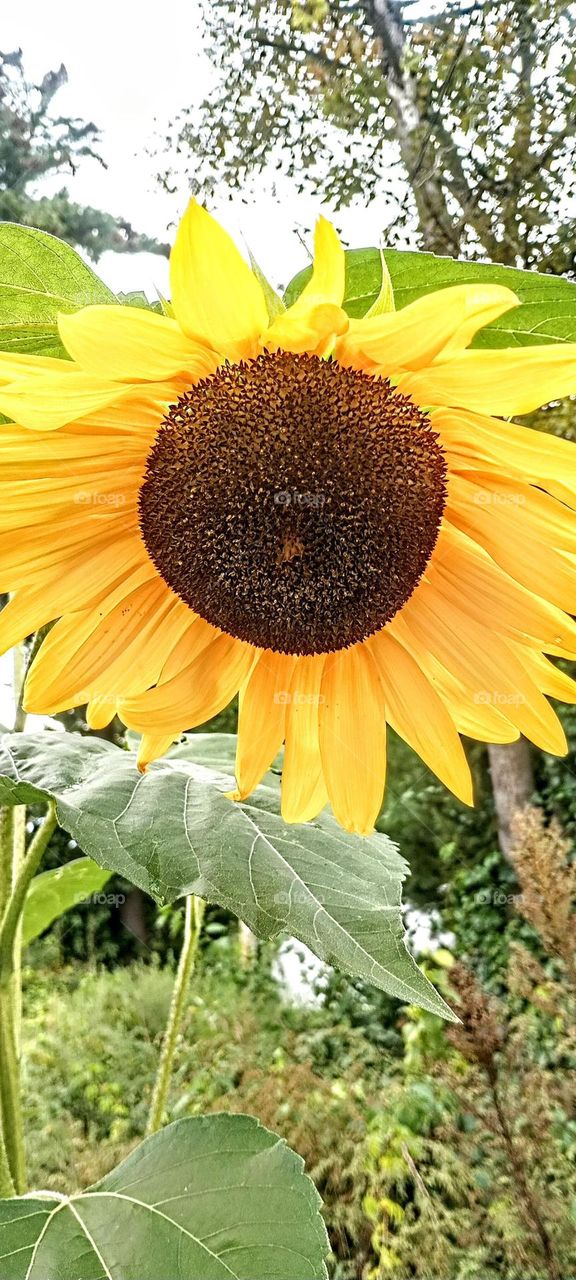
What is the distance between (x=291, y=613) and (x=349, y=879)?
0.30 feet

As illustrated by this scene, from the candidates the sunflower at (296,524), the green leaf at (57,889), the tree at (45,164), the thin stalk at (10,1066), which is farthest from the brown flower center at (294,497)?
the tree at (45,164)

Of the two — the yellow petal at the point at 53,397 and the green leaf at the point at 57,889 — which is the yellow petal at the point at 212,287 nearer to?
the yellow petal at the point at 53,397

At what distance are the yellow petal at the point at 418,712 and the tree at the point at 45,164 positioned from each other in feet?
4.27

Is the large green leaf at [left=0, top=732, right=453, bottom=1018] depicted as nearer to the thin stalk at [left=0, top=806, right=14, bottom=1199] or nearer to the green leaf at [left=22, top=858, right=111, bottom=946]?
the thin stalk at [left=0, top=806, right=14, bottom=1199]

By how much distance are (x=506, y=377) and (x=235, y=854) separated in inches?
6.5

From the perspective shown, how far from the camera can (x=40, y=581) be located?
29 cm

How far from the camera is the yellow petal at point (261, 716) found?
0.31 meters

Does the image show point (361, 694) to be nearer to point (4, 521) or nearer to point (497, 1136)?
point (4, 521)

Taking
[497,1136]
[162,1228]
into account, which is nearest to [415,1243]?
[497,1136]

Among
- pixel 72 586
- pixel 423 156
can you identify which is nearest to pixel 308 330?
pixel 72 586

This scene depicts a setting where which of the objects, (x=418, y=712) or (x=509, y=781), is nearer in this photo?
(x=418, y=712)

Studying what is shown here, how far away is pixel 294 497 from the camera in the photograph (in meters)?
0.24

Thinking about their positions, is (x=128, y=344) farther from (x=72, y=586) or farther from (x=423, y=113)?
(x=423, y=113)

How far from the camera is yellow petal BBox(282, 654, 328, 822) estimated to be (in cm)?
31
